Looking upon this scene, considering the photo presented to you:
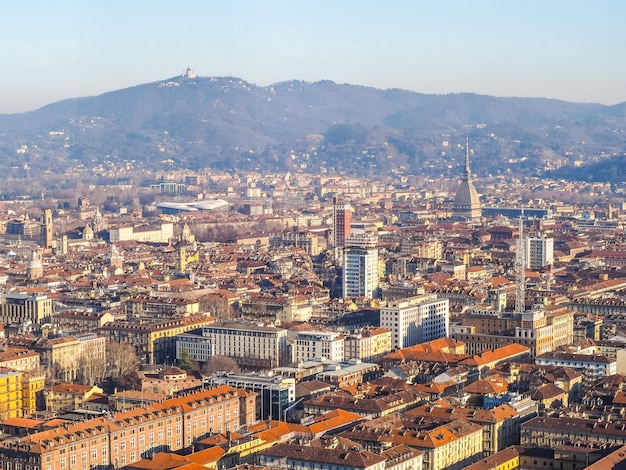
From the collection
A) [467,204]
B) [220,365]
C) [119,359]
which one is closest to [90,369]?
[119,359]

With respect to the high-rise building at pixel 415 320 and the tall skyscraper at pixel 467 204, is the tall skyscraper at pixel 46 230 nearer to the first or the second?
the tall skyscraper at pixel 467 204

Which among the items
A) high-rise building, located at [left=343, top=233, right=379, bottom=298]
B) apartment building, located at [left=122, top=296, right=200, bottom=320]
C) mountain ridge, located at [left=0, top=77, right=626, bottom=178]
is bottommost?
apartment building, located at [left=122, top=296, right=200, bottom=320]

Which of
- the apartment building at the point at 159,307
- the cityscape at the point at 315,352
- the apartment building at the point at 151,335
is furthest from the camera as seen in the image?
the apartment building at the point at 159,307

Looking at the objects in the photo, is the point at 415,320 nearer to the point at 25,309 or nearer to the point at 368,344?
the point at 368,344

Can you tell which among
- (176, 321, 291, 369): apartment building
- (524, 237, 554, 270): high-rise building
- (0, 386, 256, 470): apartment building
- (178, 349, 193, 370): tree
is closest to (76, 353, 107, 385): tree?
(178, 349, 193, 370): tree

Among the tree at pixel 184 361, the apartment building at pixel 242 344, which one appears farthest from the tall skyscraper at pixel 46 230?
the tree at pixel 184 361

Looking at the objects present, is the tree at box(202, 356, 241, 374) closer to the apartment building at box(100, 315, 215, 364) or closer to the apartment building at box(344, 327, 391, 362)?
the apartment building at box(100, 315, 215, 364)

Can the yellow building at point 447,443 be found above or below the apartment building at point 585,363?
below
